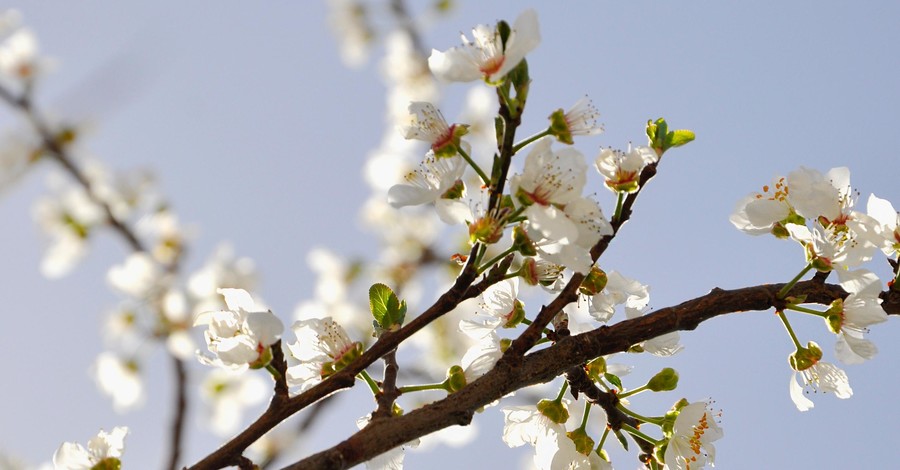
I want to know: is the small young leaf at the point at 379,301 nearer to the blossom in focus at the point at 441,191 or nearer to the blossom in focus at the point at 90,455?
the blossom in focus at the point at 441,191

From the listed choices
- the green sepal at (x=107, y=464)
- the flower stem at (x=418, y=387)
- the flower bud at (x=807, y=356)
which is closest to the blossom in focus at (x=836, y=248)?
the flower bud at (x=807, y=356)

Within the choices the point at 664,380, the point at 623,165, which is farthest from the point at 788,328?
the point at 623,165

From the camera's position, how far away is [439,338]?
3.76m

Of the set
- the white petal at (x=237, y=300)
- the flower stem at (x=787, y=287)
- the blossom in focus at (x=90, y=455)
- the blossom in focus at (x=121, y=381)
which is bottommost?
the flower stem at (x=787, y=287)

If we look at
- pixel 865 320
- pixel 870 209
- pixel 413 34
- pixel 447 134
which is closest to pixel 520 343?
pixel 447 134

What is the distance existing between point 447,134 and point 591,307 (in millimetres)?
381

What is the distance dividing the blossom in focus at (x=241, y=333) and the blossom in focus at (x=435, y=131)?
350 millimetres

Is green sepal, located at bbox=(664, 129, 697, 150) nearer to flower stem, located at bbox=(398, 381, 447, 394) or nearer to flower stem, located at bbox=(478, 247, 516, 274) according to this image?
flower stem, located at bbox=(478, 247, 516, 274)

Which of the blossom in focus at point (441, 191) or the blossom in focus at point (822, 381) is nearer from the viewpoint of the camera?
the blossom in focus at point (441, 191)

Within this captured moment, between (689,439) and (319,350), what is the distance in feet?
2.04

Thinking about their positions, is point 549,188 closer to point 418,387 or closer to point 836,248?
point 418,387

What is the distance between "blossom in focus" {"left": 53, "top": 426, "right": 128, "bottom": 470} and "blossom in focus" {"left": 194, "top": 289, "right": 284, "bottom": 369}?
7.4 inches

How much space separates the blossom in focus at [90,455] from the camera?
1051 millimetres

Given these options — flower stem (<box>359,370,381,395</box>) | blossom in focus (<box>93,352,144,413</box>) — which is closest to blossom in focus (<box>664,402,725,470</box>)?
flower stem (<box>359,370,381,395</box>)
